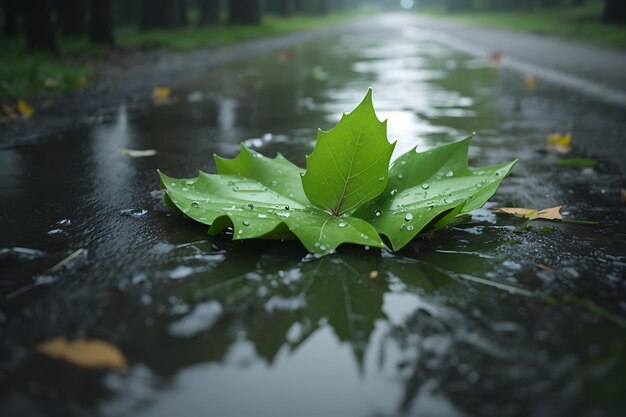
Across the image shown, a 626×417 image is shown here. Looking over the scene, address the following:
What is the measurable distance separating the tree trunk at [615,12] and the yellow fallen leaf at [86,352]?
57.7ft

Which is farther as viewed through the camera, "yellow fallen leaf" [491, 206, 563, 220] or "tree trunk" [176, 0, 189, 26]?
"tree trunk" [176, 0, 189, 26]

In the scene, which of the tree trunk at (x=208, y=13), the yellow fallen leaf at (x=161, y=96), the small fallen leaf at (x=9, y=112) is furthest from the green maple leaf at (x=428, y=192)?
the tree trunk at (x=208, y=13)

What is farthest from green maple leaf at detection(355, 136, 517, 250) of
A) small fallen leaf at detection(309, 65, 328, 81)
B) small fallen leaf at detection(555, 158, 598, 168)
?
small fallen leaf at detection(309, 65, 328, 81)

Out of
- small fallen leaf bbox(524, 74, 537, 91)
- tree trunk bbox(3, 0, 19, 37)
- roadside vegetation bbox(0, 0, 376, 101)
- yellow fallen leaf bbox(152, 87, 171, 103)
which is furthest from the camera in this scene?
tree trunk bbox(3, 0, 19, 37)

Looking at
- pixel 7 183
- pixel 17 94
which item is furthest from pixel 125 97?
Result: pixel 7 183

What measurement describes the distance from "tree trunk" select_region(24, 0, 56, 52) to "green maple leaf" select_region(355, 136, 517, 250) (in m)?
7.16

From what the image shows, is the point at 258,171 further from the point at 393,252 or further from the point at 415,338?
the point at 415,338

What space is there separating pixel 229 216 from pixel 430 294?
484 mm

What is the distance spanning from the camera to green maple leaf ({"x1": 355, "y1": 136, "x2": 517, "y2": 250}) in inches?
55.4

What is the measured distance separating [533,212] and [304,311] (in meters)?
0.91

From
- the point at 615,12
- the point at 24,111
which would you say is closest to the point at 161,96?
the point at 24,111

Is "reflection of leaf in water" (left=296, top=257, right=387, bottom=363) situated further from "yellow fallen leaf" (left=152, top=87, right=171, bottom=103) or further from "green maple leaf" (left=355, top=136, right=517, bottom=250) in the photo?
"yellow fallen leaf" (left=152, top=87, right=171, bottom=103)

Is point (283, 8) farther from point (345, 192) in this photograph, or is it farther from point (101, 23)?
point (345, 192)

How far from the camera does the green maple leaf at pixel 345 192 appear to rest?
1.37 meters
